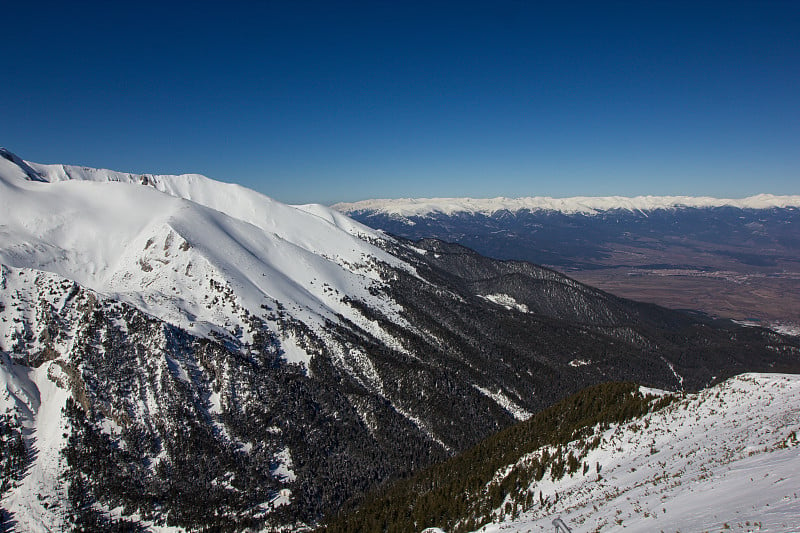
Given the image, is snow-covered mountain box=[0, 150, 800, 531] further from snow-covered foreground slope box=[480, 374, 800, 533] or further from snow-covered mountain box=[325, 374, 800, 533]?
snow-covered foreground slope box=[480, 374, 800, 533]

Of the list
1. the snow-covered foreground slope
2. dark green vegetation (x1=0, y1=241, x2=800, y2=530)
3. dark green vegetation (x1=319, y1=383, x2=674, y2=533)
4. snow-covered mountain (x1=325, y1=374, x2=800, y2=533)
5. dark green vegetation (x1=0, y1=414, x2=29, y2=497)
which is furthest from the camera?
dark green vegetation (x1=0, y1=241, x2=800, y2=530)

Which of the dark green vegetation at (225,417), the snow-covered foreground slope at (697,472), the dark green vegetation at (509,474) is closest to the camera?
the snow-covered foreground slope at (697,472)

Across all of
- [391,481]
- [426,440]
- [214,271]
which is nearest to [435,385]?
[426,440]

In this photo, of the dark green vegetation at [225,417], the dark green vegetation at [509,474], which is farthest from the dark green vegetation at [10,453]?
the dark green vegetation at [509,474]

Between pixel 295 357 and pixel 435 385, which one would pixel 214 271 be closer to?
pixel 295 357

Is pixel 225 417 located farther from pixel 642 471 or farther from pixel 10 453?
pixel 642 471

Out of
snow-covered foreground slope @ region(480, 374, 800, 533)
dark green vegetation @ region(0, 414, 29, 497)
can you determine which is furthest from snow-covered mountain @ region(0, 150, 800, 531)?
snow-covered foreground slope @ region(480, 374, 800, 533)

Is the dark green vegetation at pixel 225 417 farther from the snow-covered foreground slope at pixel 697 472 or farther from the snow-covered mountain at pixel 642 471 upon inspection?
the snow-covered foreground slope at pixel 697 472
